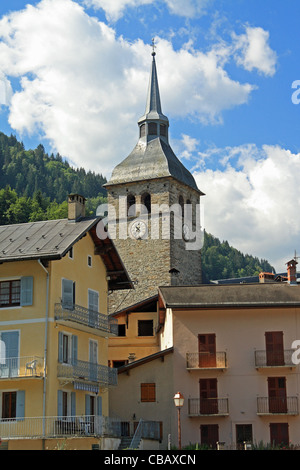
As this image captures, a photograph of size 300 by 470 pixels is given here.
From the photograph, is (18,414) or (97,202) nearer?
(18,414)

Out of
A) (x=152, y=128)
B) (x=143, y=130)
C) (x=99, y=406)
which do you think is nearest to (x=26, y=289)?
(x=99, y=406)

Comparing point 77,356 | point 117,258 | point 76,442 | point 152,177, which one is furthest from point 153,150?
point 76,442

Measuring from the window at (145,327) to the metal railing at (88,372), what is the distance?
1046 centimetres

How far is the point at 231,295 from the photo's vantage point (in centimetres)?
4669

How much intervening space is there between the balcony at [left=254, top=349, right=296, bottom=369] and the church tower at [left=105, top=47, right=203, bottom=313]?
25.6 m

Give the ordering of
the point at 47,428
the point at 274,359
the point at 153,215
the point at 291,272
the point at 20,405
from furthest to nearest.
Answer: the point at 153,215 < the point at 291,272 < the point at 274,359 < the point at 20,405 < the point at 47,428

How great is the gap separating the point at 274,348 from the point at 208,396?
4.52m

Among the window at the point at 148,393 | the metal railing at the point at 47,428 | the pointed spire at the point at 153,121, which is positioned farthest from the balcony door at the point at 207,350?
the pointed spire at the point at 153,121

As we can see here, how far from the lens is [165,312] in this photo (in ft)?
164

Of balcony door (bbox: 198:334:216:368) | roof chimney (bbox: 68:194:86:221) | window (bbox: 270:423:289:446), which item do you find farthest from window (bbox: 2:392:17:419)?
window (bbox: 270:423:289:446)

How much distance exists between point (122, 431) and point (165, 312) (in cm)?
780

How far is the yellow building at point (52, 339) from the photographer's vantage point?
3828 centimetres

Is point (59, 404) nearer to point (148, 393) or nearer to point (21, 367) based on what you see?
point (21, 367)

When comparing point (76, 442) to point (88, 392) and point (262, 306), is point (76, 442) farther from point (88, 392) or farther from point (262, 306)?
point (262, 306)
